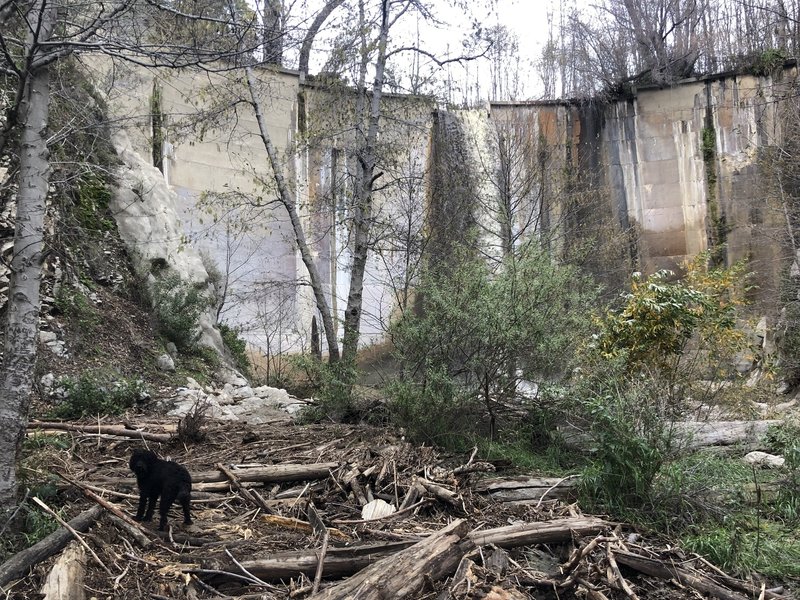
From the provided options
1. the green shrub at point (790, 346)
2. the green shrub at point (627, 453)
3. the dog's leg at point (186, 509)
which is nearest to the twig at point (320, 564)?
the dog's leg at point (186, 509)

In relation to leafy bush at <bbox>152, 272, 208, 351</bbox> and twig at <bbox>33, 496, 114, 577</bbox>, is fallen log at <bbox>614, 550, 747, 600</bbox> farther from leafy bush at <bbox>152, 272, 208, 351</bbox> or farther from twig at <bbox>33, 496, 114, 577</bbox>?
leafy bush at <bbox>152, 272, 208, 351</bbox>

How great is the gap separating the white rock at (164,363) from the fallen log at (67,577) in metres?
7.80

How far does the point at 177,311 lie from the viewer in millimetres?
12484

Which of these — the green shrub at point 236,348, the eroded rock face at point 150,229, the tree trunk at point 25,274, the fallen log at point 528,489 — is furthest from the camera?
the green shrub at point 236,348

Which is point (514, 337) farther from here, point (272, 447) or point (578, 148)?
point (578, 148)

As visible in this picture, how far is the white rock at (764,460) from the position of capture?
22.2ft

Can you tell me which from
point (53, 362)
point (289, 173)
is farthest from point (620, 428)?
point (289, 173)

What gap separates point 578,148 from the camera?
22.1 metres

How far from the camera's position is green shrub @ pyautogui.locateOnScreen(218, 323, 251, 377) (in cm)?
1473

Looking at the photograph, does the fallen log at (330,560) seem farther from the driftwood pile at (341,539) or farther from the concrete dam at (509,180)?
the concrete dam at (509,180)

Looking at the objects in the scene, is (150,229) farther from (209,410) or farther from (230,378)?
(209,410)

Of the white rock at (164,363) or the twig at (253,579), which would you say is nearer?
the twig at (253,579)

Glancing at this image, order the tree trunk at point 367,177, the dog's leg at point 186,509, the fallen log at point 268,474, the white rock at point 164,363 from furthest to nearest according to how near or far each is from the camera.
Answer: the white rock at point 164,363, the tree trunk at point 367,177, the fallen log at point 268,474, the dog's leg at point 186,509

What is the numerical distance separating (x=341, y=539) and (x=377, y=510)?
2.00 feet
